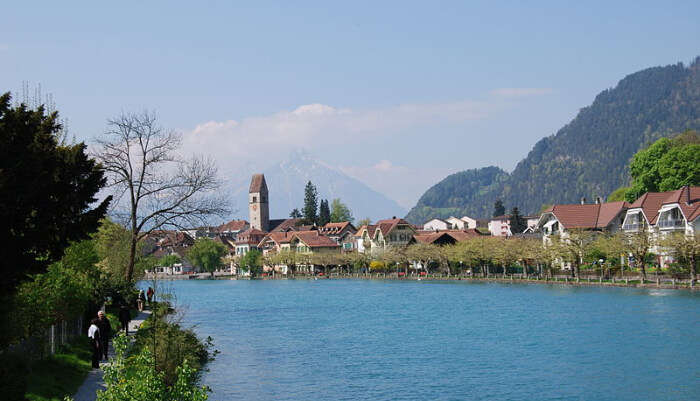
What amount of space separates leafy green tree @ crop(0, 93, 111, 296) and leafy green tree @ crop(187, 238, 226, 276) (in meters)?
144

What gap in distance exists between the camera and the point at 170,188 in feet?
139

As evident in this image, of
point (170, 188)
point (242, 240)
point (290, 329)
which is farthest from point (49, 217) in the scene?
point (242, 240)

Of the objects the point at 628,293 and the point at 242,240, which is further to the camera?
the point at 242,240

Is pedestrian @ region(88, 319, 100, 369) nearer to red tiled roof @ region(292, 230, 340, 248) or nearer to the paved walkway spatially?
the paved walkway

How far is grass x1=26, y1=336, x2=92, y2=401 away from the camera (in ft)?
67.2

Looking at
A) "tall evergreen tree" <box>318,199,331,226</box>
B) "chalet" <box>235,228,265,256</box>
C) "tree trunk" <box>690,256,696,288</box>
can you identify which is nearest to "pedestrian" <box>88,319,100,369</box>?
"tree trunk" <box>690,256,696,288</box>

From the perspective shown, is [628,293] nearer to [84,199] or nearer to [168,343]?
[168,343]

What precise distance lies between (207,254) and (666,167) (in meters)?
96.8

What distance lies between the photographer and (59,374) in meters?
23.2

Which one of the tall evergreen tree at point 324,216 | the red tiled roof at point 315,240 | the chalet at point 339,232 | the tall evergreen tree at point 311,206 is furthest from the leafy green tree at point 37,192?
the tall evergreen tree at point 311,206

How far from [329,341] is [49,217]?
2445 centimetres

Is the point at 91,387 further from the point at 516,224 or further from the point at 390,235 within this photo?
the point at 516,224

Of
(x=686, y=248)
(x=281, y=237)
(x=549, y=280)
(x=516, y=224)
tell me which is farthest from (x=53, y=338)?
(x=516, y=224)

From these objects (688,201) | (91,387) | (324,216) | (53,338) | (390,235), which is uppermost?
(324,216)
